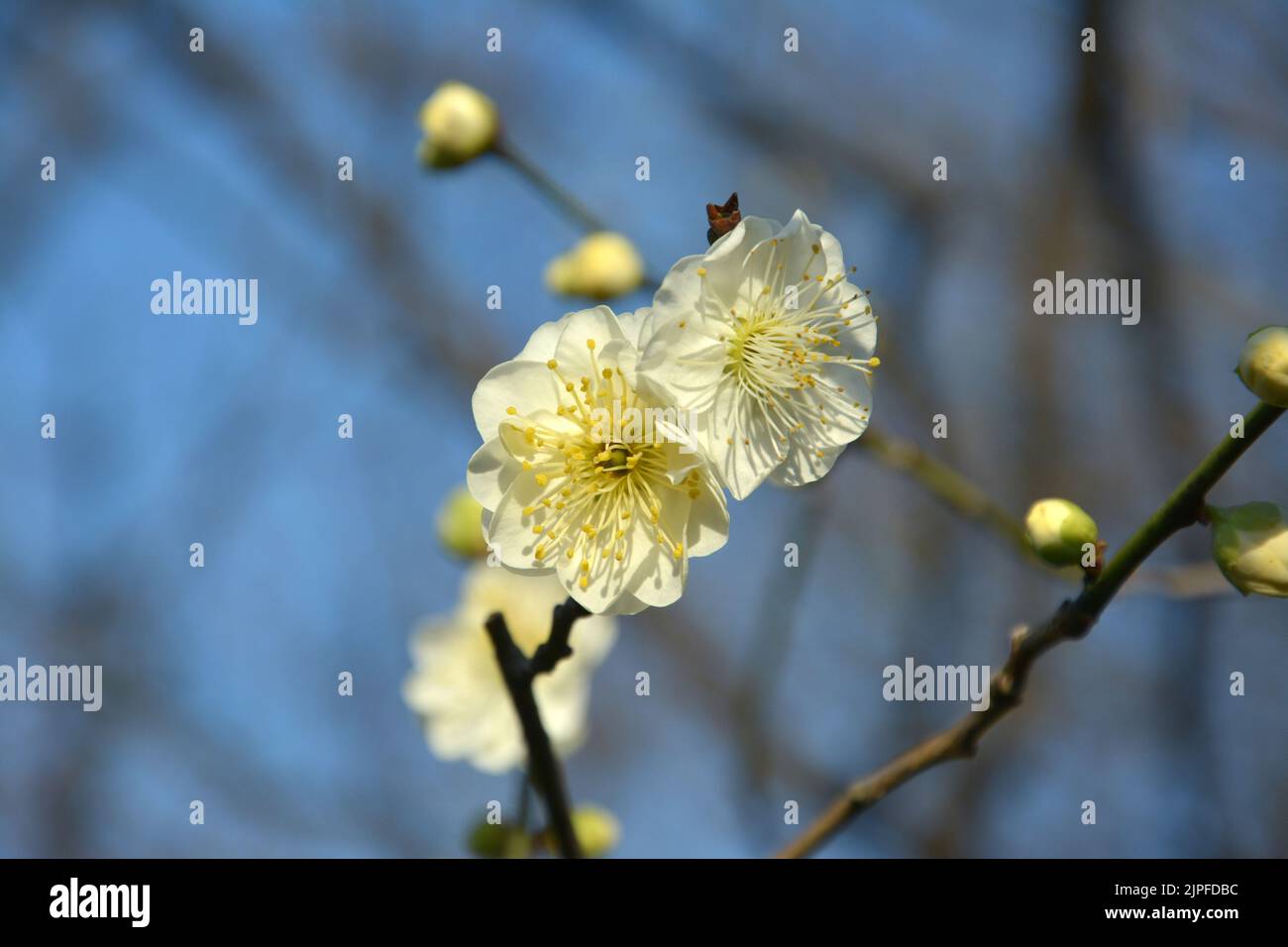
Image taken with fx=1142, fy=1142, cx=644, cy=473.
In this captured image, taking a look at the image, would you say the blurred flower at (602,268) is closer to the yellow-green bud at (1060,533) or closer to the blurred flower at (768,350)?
the blurred flower at (768,350)

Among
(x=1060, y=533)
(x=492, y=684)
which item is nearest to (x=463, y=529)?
(x=492, y=684)

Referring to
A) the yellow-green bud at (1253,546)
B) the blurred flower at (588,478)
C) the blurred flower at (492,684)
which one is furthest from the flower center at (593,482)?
the blurred flower at (492,684)

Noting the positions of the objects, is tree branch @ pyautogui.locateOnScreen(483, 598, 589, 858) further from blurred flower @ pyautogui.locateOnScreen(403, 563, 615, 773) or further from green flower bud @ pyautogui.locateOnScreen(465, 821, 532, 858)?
blurred flower @ pyautogui.locateOnScreen(403, 563, 615, 773)

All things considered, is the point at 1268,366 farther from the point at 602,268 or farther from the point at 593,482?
the point at 602,268

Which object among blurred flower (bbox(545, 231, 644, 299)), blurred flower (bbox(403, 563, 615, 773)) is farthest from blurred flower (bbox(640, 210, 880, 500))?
blurred flower (bbox(403, 563, 615, 773))

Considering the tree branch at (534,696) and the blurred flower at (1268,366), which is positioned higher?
the blurred flower at (1268,366)
